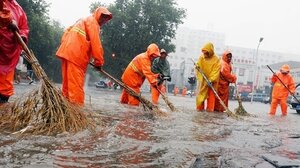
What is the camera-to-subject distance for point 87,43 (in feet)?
17.6

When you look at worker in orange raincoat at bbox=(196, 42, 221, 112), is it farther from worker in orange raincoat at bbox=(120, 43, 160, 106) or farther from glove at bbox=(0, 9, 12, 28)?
glove at bbox=(0, 9, 12, 28)

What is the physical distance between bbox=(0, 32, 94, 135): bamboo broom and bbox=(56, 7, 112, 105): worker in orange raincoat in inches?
59.2

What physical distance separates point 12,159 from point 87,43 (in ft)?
11.1

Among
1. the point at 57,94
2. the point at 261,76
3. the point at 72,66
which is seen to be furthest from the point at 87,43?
the point at 261,76

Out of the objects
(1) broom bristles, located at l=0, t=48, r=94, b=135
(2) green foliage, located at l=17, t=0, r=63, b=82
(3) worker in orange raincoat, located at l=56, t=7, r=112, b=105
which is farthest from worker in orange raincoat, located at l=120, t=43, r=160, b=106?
(2) green foliage, located at l=17, t=0, r=63, b=82

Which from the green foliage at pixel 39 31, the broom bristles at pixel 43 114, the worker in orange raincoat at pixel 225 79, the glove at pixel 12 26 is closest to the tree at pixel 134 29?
the green foliage at pixel 39 31

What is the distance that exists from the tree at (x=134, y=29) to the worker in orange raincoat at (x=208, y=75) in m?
23.7

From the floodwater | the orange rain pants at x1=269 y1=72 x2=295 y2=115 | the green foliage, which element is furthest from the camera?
the green foliage

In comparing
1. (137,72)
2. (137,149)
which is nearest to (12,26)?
(137,149)

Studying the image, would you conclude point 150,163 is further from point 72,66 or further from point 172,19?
point 172,19

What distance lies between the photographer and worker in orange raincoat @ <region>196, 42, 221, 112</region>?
8.25 metres

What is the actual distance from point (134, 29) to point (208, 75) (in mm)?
24957

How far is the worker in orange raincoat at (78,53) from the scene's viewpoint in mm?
5246

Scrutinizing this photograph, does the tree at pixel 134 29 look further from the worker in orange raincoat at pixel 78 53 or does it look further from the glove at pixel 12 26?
the glove at pixel 12 26
